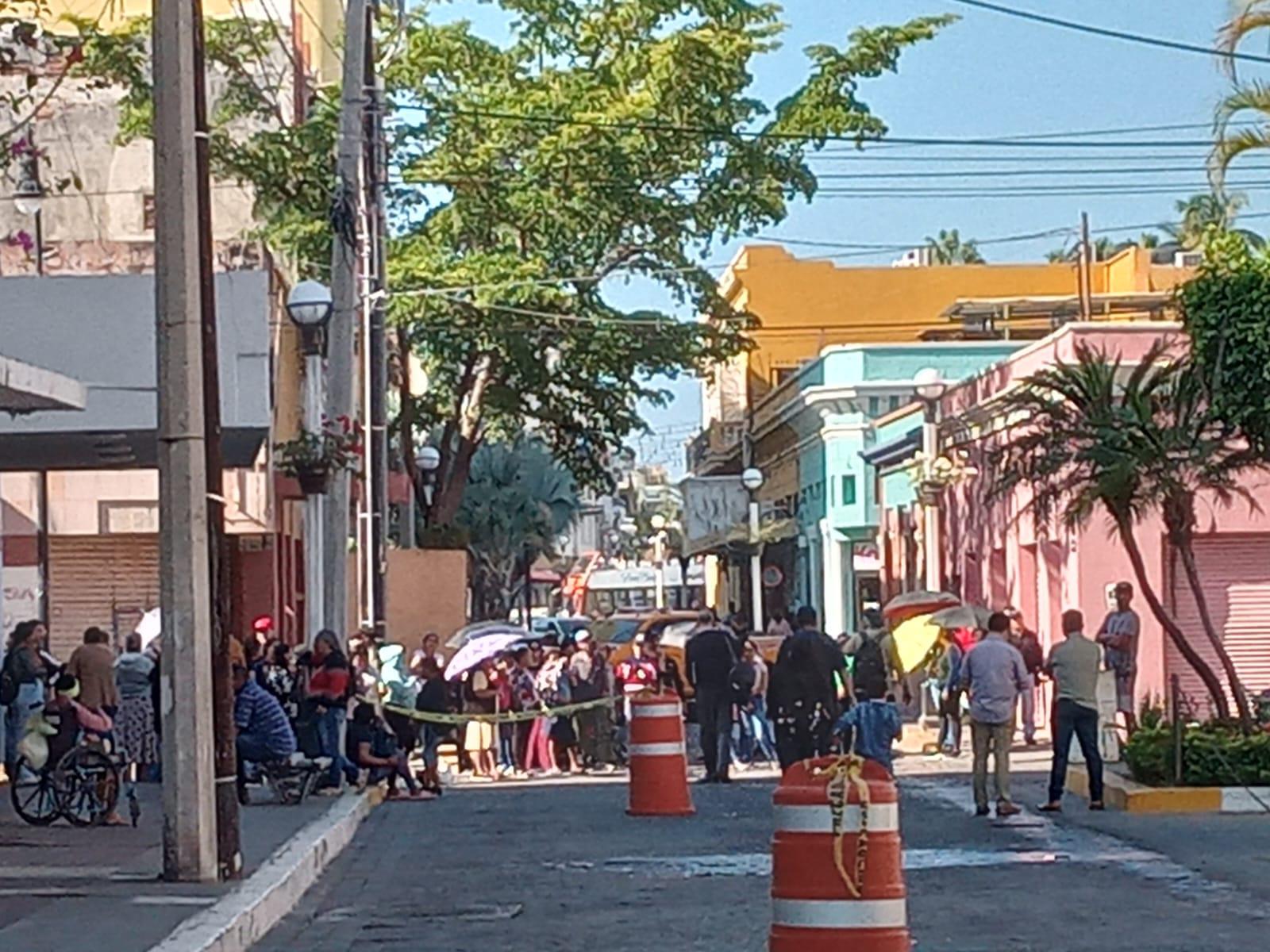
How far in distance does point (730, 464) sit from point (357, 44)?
55.4m

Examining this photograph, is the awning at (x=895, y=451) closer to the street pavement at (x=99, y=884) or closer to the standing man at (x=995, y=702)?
the standing man at (x=995, y=702)

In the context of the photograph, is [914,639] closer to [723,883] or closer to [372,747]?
[372,747]

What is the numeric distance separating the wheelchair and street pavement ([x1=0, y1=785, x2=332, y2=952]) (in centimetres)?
13

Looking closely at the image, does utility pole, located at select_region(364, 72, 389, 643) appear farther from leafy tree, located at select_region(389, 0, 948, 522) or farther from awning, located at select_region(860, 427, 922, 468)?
awning, located at select_region(860, 427, 922, 468)

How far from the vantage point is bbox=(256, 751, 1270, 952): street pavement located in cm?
1363

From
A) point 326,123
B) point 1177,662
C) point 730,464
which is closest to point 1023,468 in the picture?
point 1177,662

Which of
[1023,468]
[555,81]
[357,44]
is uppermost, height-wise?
[555,81]

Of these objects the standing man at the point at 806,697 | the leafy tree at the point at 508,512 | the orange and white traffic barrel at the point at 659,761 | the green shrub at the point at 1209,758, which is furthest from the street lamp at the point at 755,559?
the green shrub at the point at 1209,758

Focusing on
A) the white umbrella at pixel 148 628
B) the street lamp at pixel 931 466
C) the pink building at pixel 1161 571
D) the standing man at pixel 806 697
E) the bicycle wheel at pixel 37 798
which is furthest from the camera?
the street lamp at pixel 931 466

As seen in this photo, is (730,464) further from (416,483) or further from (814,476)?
(416,483)

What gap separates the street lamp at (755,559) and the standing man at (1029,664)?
66.8ft

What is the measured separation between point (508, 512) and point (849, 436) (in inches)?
759

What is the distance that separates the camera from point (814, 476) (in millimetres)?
62844

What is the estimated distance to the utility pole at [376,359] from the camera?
107 ft
